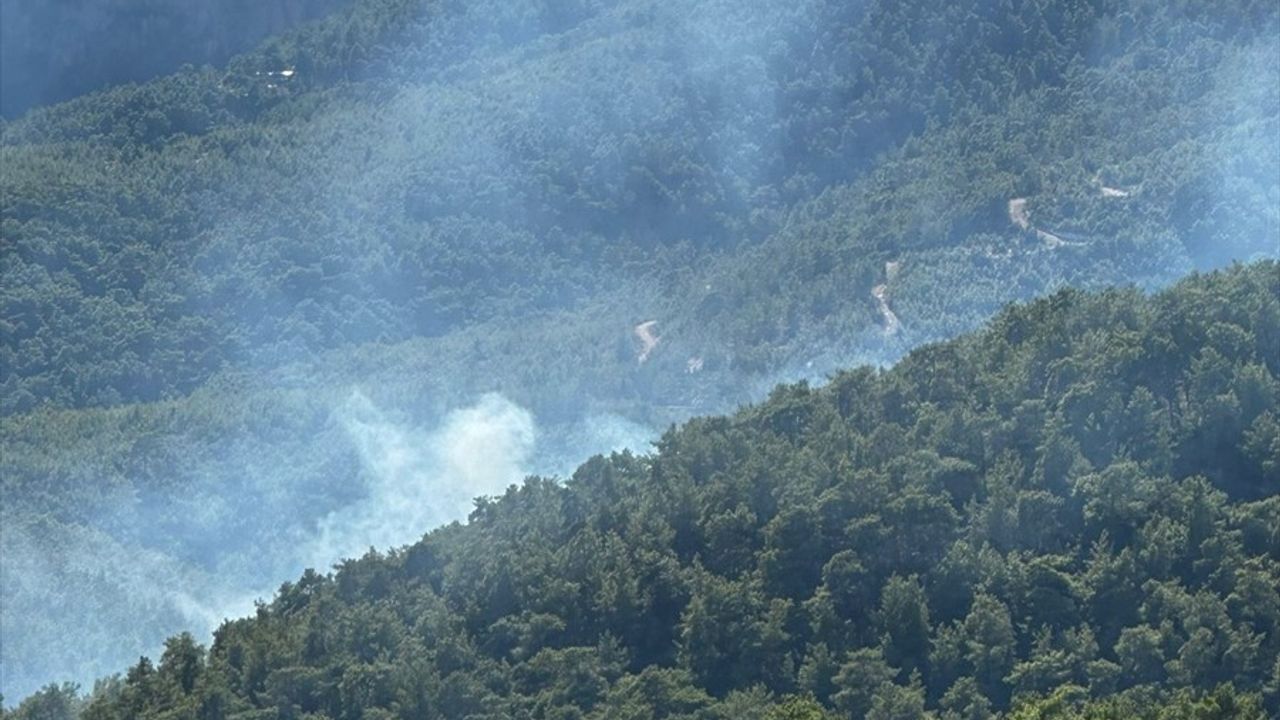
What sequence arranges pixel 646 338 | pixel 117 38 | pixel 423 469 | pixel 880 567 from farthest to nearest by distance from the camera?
pixel 117 38
pixel 646 338
pixel 423 469
pixel 880 567

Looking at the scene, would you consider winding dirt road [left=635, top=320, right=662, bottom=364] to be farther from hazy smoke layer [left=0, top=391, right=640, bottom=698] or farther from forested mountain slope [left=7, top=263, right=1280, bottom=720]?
forested mountain slope [left=7, top=263, right=1280, bottom=720]

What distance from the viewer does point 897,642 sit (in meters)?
86.9

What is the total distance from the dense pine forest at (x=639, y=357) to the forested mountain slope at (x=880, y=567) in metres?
0.10

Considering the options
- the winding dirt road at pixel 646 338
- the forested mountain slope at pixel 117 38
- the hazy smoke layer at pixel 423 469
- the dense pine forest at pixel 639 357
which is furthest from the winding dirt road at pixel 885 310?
the forested mountain slope at pixel 117 38

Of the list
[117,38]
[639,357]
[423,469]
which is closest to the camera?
[423,469]

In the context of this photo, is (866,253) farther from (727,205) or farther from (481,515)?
(481,515)

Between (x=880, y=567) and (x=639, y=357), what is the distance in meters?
30.7

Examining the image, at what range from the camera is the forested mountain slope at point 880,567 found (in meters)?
85.9

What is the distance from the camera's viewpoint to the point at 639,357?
119m

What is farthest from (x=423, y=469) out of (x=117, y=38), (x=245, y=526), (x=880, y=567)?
(x=117, y=38)

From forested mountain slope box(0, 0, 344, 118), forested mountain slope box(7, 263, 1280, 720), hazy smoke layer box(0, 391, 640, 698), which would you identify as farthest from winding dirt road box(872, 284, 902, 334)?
forested mountain slope box(0, 0, 344, 118)

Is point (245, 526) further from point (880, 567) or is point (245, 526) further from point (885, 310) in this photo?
point (880, 567)

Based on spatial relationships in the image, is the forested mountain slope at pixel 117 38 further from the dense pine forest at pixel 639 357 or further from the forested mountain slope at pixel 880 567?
the forested mountain slope at pixel 880 567

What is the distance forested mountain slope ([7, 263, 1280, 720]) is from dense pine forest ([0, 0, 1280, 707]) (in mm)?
98
